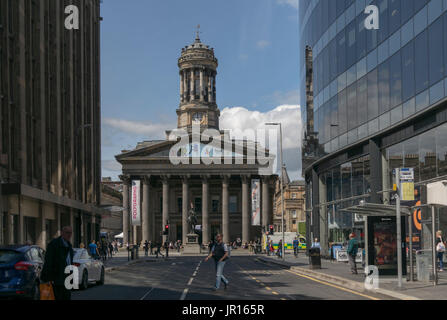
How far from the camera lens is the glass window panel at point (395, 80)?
31.3 m

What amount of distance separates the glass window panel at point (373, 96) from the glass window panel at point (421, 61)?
201 inches

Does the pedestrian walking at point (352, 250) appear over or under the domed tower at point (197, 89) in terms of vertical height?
under

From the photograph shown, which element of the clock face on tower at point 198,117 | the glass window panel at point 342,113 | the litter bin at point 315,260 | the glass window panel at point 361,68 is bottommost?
the litter bin at point 315,260

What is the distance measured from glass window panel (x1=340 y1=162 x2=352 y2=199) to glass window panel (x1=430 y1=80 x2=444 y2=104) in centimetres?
1271

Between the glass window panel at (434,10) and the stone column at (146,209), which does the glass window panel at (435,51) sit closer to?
the glass window panel at (434,10)

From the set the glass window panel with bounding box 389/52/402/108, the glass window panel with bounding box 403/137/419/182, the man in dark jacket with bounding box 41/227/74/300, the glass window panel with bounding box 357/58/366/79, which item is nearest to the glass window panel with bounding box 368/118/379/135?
the glass window panel with bounding box 389/52/402/108

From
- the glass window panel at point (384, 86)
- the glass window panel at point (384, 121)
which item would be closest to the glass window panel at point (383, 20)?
the glass window panel at point (384, 86)

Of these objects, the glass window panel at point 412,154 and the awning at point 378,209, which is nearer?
the awning at point 378,209

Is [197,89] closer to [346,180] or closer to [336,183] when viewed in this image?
[336,183]

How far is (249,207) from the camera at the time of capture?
110312mm

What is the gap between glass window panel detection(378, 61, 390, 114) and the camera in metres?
32.9

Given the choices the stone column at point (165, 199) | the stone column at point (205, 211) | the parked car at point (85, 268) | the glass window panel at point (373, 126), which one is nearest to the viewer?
the parked car at point (85, 268)

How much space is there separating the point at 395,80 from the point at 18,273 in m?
21.8

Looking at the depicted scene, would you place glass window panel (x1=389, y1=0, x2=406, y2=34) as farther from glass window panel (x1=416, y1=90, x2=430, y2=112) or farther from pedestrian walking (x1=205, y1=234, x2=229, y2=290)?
pedestrian walking (x1=205, y1=234, x2=229, y2=290)
